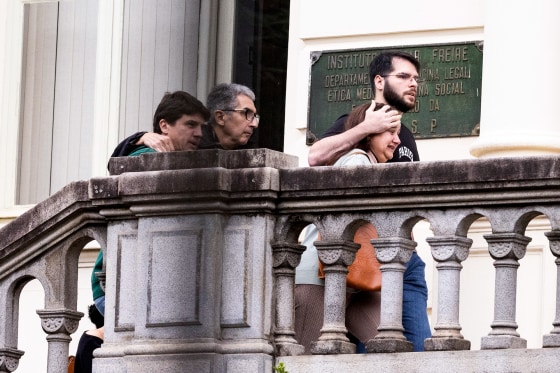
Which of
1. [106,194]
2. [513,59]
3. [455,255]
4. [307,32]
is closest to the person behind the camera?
[455,255]

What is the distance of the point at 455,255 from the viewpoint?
27.2 ft

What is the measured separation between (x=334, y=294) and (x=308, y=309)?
406 mm

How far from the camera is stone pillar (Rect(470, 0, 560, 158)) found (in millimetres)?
11117

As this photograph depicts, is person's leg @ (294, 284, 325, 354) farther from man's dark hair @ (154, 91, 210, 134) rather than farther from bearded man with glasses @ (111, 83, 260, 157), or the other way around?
man's dark hair @ (154, 91, 210, 134)

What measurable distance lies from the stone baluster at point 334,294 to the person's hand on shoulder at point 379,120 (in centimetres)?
63

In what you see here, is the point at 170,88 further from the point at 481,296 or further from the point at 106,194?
the point at 106,194

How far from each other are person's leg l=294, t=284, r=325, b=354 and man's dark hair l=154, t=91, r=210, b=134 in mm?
979

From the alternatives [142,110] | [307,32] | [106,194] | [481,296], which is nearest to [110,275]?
[106,194]

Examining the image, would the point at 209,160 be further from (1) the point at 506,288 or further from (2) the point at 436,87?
(2) the point at 436,87

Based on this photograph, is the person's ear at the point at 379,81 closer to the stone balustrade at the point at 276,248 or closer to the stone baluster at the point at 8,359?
the stone balustrade at the point at 276,248

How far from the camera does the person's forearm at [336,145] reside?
29.2 ft

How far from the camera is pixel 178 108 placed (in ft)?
30.4

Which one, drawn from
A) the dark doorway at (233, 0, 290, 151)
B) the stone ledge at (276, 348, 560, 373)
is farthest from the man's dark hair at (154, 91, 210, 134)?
the dark doorway at (233, 0, 290, 151)

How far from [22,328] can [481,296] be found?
3369mm
